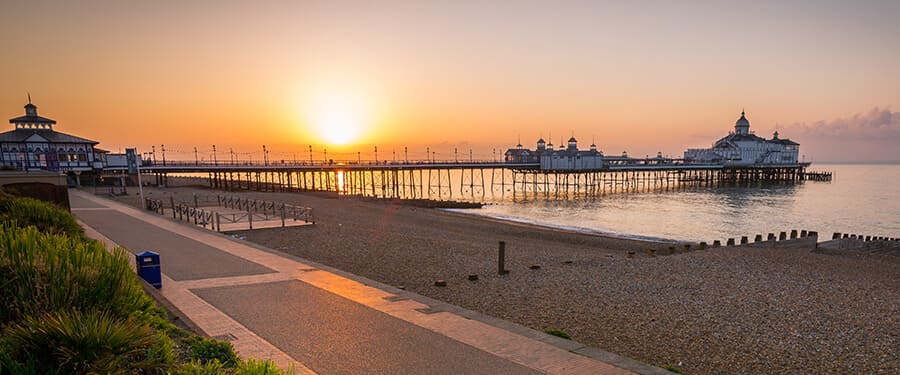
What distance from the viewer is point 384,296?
966cm

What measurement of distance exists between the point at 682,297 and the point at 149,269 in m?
12.7

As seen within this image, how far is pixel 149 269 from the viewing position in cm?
995

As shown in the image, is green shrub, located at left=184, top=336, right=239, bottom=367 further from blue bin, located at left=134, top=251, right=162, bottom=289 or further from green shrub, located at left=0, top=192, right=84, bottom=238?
blue bin, located at left=134, top=251, right=162, bottom=289

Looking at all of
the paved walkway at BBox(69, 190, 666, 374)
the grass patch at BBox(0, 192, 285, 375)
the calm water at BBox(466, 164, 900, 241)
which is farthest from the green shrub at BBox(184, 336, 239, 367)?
the calm water at BBox(466, 164, 900, 241)

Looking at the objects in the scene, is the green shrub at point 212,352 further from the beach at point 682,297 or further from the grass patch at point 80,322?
the beach at point 682,297

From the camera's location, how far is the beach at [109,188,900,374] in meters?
7.80

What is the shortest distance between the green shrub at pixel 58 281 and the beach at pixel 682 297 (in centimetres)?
693

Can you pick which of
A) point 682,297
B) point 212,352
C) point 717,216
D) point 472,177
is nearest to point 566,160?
point 472,177

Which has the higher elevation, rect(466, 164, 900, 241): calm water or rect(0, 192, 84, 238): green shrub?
rect(0, 192, 84, 238): green shrub

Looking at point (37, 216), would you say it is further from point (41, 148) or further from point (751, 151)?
point (751, 151)

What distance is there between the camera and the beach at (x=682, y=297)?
7.80m

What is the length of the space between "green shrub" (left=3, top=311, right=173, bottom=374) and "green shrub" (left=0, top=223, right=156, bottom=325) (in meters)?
0.46

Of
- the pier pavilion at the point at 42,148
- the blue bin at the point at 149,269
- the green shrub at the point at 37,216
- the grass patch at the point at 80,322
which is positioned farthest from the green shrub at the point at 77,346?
the pier pavilion at the point at 42,148

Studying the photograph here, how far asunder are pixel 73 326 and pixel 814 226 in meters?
46.9
